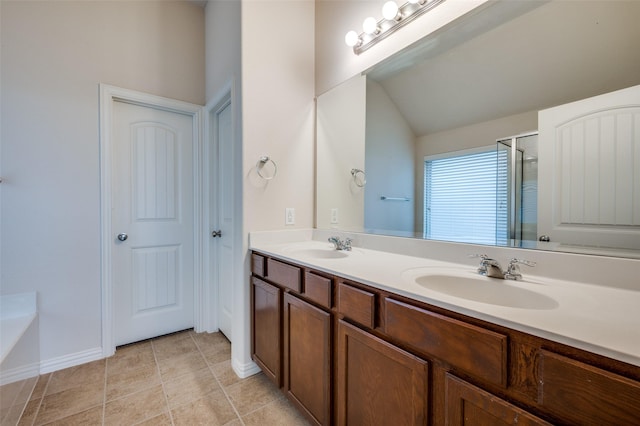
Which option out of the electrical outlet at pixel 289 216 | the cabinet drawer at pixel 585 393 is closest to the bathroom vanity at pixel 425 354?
the cabinet drawer at pixel 585 393

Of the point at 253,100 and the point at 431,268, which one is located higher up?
the point at 253,100

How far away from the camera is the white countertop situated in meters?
0.55

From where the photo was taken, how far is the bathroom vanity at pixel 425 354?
547 millimetres

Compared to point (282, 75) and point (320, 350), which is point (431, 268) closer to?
point (320, 350)

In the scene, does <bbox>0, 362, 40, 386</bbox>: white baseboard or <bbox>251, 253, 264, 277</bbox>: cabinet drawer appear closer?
<bbox>0, 362, 40, 386</bbox>: white baseboard

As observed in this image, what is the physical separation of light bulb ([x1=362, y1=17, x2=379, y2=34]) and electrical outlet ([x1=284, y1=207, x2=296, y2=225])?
1.23m

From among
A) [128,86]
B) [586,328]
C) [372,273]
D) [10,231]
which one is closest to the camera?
[586,328]

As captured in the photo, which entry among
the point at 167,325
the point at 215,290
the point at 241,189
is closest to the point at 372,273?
the point at 241,189

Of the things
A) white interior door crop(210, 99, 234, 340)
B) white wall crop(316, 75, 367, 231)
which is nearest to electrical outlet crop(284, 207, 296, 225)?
white wall crop(316, 75, 367, 231)

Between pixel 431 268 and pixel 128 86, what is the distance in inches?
99.2

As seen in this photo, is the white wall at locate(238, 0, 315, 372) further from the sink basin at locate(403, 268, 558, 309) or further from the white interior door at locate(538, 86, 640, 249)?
the white interior door at locate(538, 86, 640, 249)

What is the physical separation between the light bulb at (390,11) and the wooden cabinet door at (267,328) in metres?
1.60

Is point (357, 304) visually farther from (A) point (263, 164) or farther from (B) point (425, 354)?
(A) point (263, 164)

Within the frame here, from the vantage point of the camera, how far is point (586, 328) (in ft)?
1.94
